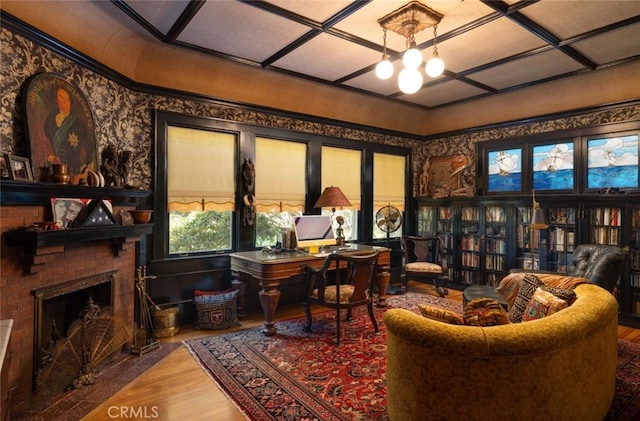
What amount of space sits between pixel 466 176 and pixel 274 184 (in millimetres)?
3400

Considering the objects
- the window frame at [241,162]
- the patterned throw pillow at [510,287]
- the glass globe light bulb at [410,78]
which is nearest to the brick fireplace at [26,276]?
the window frame at [241,162]

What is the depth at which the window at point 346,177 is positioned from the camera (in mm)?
5371

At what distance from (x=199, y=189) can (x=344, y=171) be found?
2308 mm

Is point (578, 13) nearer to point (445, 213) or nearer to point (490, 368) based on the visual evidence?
point (490, 368)

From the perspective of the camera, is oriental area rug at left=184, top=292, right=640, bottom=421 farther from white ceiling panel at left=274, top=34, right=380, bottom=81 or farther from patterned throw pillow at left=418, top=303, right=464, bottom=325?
white ceiling panel at left=274, top=34, right=380, bottom=81

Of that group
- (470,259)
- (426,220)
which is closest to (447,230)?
(426,220)

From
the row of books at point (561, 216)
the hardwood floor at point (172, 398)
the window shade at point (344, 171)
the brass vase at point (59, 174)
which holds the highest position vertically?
the window shade at point (344, 171)

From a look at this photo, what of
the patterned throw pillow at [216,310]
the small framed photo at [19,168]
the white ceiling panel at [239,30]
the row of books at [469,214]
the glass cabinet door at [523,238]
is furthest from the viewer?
the row of books at [469,214]

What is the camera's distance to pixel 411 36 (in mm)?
3166

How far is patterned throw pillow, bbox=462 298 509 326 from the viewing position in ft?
6.38

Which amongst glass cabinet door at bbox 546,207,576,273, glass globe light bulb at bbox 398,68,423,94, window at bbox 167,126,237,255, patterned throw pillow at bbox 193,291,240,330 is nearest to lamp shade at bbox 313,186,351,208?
window at bbox 167,126,237,255

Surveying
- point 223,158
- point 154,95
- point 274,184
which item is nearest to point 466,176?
point 274,184

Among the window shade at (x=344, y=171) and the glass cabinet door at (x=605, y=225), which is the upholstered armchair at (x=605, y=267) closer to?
the glass cabinet door at (x=605, y=225)

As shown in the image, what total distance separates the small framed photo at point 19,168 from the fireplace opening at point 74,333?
2.62 feet
